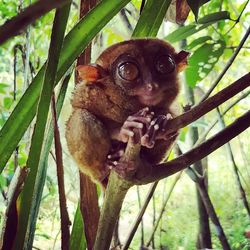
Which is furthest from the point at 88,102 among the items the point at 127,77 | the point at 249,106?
the point at 249,106

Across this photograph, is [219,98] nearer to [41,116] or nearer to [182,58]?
[41,116]

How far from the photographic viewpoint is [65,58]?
1150 mm

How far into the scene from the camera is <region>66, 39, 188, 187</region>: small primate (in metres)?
1.46

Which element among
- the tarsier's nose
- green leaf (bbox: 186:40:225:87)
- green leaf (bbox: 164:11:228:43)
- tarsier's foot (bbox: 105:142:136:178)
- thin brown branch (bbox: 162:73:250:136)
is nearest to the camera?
thin brown branch (bbox: 162:73:250:136)

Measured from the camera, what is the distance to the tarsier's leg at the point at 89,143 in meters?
1.44

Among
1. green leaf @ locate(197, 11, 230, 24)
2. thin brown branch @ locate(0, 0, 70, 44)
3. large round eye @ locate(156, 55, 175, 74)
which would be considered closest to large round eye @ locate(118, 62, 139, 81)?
large round eye @ locate(156, 55, 175, 74)

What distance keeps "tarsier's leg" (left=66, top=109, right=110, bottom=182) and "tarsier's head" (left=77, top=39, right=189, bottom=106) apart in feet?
0.68

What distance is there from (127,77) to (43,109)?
600 mm

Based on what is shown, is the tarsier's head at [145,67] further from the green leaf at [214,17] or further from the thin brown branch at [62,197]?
the thin brown branch at [62,197]

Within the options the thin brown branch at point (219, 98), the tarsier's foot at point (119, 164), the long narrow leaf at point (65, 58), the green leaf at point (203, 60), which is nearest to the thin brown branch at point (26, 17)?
the thin brown branch at point (219, 98)

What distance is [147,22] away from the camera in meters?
1.46

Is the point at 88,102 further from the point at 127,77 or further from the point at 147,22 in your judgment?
the point at 147,22

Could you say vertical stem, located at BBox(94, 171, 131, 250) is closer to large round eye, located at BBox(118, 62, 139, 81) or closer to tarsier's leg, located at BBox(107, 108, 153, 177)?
tarsier's leg, located at BBox(107, 108, 153, 177)

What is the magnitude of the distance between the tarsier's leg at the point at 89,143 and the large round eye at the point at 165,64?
33 cm
